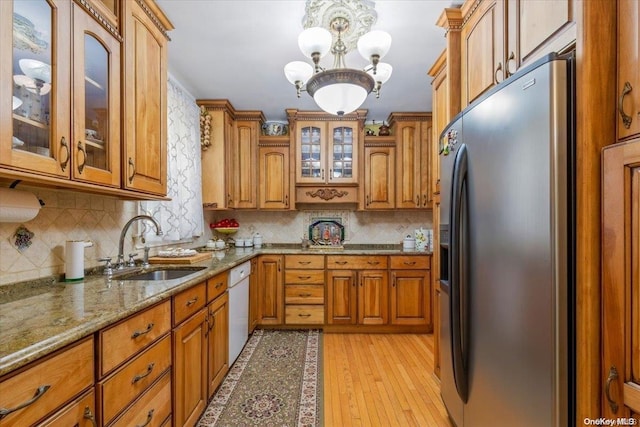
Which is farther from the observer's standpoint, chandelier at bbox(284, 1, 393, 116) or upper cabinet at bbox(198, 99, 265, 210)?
upper cabinet at bbox(198, 99, 265, 210)

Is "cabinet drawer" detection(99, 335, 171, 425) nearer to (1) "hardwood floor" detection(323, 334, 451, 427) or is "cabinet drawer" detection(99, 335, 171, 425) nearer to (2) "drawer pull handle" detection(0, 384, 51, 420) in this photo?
(2) "drawer pull handle" detection(0, 384, 51, 420)

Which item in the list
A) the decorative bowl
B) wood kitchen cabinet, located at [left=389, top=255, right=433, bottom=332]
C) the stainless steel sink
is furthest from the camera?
the decorative bowl

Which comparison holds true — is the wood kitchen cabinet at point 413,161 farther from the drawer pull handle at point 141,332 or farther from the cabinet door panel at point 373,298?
the drawer pull handle at point 141,332

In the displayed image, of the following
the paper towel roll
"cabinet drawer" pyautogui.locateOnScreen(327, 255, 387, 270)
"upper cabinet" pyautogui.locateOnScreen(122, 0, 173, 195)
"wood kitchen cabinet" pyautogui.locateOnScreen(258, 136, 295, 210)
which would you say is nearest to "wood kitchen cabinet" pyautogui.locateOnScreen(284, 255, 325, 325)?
"cabinet drawer" pyautogui.locateOnScreen(327, 255, 387, 270)

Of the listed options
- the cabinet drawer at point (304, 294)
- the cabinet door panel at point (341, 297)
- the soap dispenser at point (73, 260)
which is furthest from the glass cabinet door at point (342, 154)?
the soap dispenser at point (73, 260)

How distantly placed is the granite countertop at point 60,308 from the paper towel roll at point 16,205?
0.32 meters

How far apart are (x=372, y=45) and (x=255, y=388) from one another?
91.2 inches

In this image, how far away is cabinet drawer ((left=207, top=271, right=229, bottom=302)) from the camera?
6.31ft

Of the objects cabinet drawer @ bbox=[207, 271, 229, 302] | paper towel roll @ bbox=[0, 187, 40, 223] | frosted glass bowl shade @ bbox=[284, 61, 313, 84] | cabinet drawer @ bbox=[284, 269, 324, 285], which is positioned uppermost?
frosted glass bowl shade @ bbox=[284, 61, 313, 84]

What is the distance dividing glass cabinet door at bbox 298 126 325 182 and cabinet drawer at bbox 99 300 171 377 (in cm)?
255

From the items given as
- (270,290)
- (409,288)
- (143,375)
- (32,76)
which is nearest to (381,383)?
(409,288)

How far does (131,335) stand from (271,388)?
1369 mm

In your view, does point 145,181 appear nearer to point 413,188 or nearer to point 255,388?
point 255,388

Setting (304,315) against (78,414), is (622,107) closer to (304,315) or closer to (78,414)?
(78,414)
